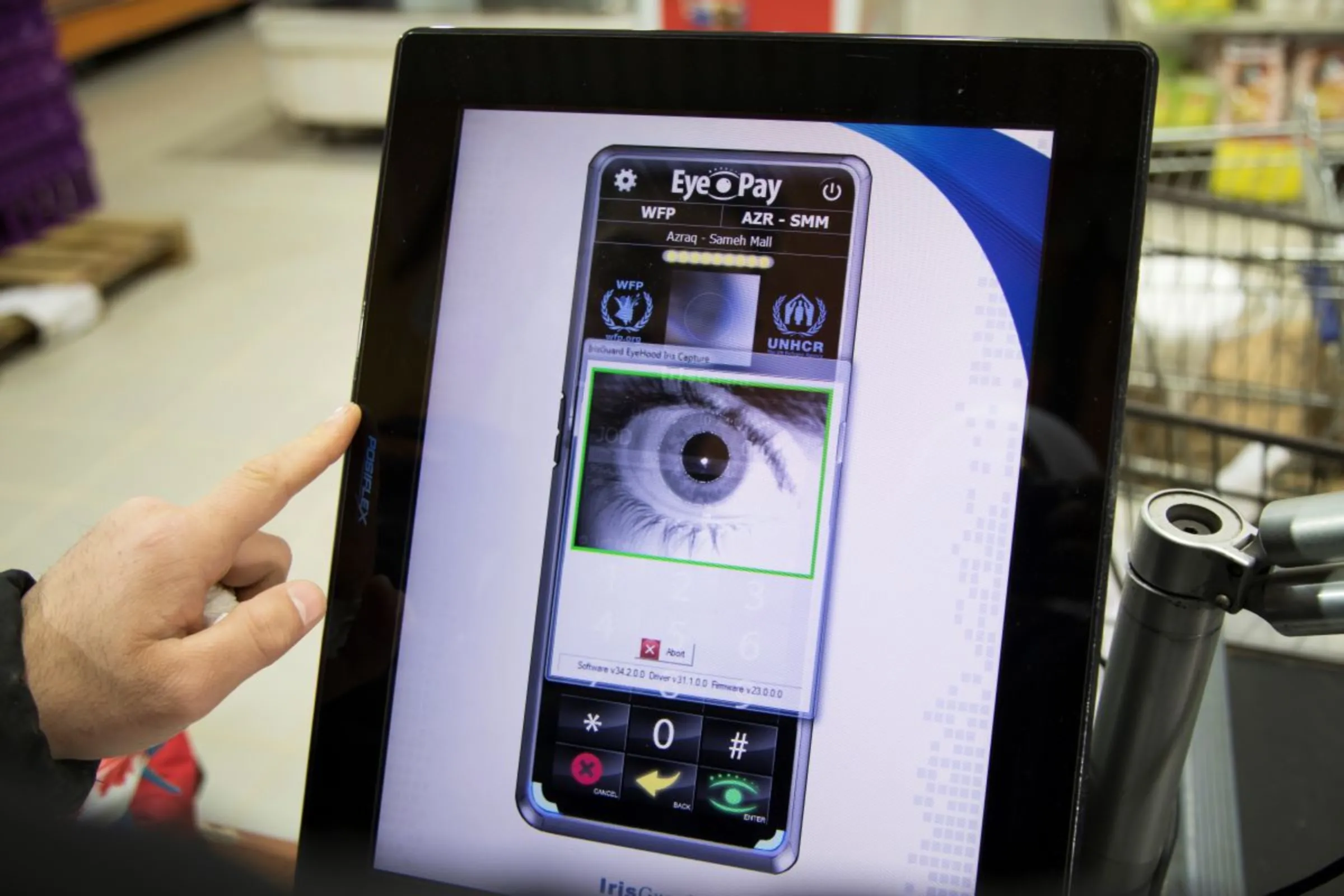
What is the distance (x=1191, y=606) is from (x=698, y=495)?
0.22m

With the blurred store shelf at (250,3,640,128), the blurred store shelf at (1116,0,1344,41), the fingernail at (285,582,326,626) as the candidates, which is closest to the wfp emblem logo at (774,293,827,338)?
the fingernail at (285,582,326,626)

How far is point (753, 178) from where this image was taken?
519 mm

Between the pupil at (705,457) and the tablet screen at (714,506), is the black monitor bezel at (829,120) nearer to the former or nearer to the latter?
the tablet screen at (714,506)

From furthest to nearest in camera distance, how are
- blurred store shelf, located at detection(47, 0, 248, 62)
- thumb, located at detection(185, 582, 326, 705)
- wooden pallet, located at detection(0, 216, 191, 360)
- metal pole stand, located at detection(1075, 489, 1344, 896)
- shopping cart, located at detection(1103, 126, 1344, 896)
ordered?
1. blurred store shelf, located at detection(47, 0, 248, 62)
2. wooden pallet, located at detection(0, 216, 191, 360)
3. shopping cart, located at detection(1103, 126, 1344, 896)
4. thumb, located at detection(185, 582, 326, 705)
5. metal pole stand, located at detection(1075, 489, 1344, 896)

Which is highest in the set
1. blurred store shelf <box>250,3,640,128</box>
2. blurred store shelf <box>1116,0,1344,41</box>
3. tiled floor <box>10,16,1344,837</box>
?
blurred store shelf <box>1116,0,1344,41</box>

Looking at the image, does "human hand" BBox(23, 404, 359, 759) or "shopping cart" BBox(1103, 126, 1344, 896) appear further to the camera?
"shopping cart" BBox(1103, 126, 1344, 896)

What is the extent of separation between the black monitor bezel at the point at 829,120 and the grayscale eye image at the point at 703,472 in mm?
95

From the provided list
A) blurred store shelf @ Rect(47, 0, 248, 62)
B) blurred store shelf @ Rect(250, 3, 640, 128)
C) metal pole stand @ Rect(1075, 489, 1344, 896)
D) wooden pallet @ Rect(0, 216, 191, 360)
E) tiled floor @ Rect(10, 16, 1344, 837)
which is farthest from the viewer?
blurred store shelf @ Rect(47, 0, 248, 62)

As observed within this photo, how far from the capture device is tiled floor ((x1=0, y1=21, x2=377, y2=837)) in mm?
1246

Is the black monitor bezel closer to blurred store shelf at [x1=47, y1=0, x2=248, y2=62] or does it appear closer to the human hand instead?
the human hand

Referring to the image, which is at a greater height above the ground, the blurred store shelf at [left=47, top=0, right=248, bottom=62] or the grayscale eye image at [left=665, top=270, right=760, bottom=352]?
the blurred store shelf at [left=47, top=0, right=248, bottom=62]

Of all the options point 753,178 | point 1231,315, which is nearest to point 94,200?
point 1231,315

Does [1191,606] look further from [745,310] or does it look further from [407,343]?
[407,343]

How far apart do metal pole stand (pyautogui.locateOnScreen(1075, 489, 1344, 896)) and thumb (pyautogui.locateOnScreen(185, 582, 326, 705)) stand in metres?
0.40
